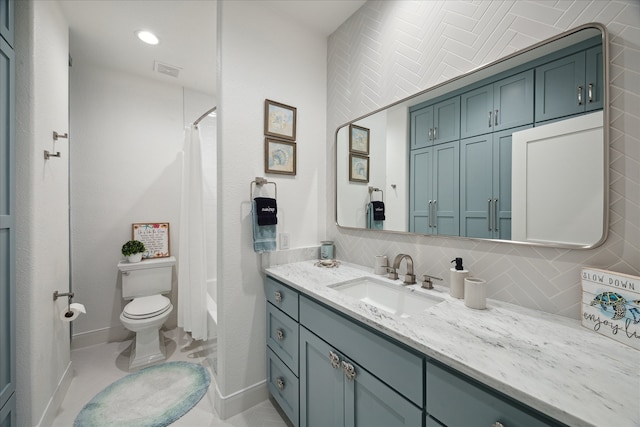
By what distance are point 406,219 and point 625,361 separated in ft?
3.00

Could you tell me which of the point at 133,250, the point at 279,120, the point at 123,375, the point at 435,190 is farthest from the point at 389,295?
the point at 133,250

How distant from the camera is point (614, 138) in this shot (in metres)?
0.83

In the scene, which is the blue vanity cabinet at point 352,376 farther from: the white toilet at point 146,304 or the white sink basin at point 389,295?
the white toilet at point 146,304

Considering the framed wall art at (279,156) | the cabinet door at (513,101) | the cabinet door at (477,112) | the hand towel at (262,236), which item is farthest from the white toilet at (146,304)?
the cabinet door at (513,101)

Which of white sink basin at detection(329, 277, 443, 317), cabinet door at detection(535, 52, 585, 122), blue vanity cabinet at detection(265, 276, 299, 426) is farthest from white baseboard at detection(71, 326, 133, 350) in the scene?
cabinet door at detection(535, 52, 585, 122)

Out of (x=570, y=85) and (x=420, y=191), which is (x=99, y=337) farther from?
(x=570, y=85)

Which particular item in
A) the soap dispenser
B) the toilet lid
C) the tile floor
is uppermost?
the soap dispenser

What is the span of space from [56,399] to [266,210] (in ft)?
5.83

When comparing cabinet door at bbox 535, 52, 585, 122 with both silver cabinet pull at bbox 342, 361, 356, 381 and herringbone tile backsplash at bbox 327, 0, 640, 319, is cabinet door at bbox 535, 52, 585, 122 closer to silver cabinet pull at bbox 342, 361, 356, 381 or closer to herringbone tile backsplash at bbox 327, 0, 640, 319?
herringbone tile backsplash at bbox 327, 0, 640, 319

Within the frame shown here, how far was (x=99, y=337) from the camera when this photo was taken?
2404 millimetres

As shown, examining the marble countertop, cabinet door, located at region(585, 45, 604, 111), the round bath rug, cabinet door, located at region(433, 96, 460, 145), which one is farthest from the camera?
the round bath rug

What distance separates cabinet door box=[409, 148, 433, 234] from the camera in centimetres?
134

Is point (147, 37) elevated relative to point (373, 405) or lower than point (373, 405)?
elevated

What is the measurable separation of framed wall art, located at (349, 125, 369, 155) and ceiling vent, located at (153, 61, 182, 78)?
189cm
